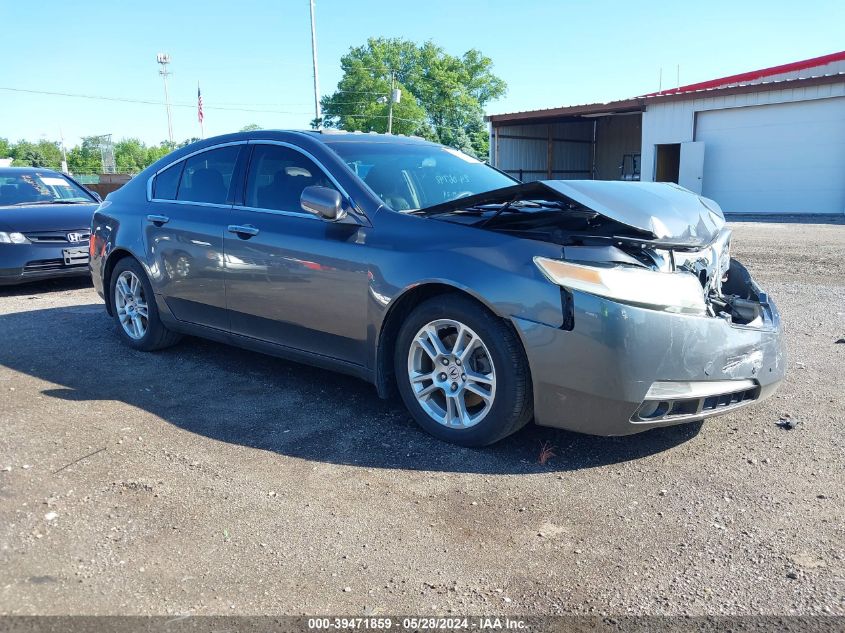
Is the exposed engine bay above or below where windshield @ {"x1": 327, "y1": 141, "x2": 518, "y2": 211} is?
below

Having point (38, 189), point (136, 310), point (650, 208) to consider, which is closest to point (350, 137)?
point (650, 208)

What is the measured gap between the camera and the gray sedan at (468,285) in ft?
10.6

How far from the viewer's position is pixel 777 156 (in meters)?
23.2

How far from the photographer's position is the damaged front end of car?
3176 millimetres

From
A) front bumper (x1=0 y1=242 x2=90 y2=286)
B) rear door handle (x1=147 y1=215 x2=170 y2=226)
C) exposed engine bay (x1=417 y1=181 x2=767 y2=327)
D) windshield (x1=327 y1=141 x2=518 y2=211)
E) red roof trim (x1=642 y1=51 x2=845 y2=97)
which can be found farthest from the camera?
red roof trim (x1=642 y1=51 x2=845 y2=97)

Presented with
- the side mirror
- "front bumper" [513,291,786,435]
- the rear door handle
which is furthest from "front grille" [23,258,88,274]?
"front bumper" [513,291,786,435]

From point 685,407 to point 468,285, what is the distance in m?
1.17

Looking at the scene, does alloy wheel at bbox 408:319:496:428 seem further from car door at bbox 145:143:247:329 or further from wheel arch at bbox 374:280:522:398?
car door at bbox 145:143:247:329

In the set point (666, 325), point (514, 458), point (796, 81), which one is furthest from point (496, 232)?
point (796, 81)

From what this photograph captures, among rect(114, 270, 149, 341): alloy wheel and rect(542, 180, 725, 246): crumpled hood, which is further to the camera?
rect(114, 270, 149, 341): alloy wheel

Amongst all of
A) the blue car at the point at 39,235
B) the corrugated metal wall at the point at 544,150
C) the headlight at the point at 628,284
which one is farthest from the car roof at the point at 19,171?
the corrugated metal wall at the point at 544,150

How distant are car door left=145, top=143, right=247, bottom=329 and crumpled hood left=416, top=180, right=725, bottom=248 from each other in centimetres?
160

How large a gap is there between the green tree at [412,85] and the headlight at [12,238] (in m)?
65.4

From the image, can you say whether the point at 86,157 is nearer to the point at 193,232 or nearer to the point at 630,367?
the point at 193,232
